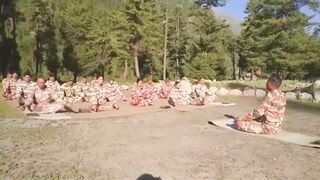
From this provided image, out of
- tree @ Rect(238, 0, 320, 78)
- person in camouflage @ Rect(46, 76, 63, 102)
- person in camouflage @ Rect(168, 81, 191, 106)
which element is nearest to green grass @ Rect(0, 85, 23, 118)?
person in camouflage @ Rect(46, 76, 63, 102)

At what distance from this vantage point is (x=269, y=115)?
29.3 feet

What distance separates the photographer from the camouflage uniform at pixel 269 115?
29.1ft

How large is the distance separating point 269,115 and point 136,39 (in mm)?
29119

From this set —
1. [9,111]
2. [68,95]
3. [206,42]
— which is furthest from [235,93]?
[206,42]

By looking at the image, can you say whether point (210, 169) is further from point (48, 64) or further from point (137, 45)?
point (48, 64)

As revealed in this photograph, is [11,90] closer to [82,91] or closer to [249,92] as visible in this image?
[82,91]

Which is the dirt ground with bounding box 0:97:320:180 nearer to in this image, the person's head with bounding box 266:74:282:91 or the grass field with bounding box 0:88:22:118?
the person's head with bounding box 266:74:282:91

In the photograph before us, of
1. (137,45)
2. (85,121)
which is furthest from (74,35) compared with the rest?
(85,121)

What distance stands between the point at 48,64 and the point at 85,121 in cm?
3112

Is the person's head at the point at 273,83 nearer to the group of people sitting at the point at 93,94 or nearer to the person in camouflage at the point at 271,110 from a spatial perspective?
the person in camouflage at the point at 271,110

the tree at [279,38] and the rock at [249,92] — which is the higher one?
the tree at [279,38]

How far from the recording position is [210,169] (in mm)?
6188

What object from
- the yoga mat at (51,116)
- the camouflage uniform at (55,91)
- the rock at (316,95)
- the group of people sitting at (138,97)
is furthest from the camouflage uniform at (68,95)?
the rock at (316,95)

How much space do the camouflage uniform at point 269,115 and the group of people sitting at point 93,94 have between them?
20.3ft
